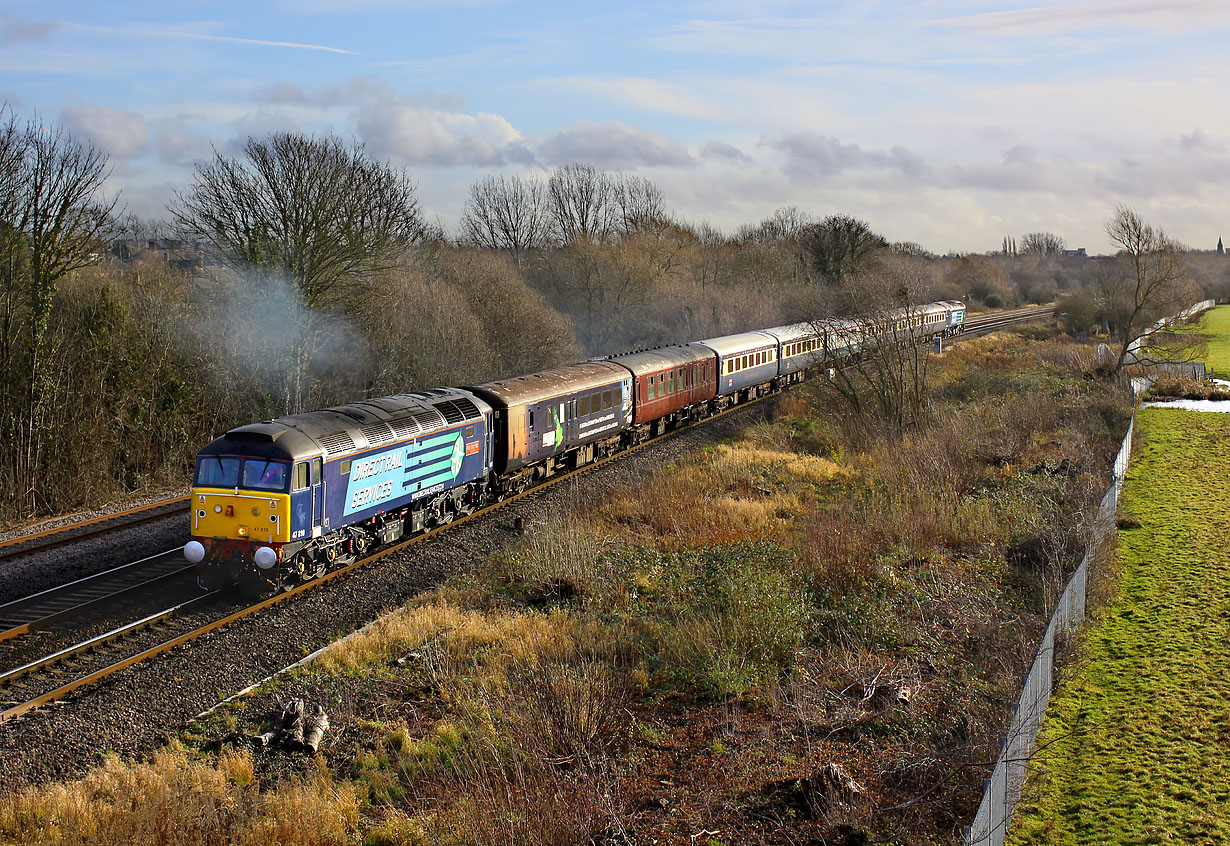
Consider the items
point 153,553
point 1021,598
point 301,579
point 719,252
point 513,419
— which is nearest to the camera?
point 1021,598

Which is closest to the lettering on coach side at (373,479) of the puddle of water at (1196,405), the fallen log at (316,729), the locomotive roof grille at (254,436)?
the locomotive roof grille at (254,436)

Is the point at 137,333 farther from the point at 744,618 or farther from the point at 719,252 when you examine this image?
the point at 719,252

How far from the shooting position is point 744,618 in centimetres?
1227

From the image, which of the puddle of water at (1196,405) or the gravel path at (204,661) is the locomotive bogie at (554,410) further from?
the puddle of water at (1196,405)

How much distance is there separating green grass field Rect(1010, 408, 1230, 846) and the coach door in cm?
1091

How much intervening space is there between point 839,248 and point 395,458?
6765 cm

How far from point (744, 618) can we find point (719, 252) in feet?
211

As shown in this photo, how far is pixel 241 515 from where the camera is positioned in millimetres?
14164

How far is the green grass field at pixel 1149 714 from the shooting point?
8695 millimetres

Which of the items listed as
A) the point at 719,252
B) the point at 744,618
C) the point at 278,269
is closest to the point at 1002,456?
the point at 744,618

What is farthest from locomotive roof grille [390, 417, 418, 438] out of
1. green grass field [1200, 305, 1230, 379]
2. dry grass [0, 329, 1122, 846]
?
green grass field [1200, 305, 1230, 379]

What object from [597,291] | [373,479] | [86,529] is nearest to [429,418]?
[373,479]

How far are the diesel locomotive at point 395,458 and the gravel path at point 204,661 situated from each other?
0.75m

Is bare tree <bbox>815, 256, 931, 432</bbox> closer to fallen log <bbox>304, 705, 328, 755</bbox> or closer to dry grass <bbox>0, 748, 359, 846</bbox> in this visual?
fallen log <bbox>304, 705, 328, 755</bbox>
